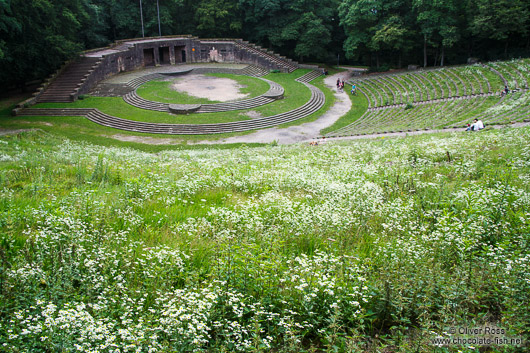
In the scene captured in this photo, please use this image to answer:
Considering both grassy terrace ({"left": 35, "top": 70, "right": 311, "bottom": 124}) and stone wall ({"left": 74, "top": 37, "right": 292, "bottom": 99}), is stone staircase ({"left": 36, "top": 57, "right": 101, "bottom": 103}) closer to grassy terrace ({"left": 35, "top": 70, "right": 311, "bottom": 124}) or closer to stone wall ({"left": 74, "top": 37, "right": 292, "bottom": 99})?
grassy terrace ({"left": 35, "top": 70, "right": 311, "bottom": 124})

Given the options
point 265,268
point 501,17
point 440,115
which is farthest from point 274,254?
point 501,17

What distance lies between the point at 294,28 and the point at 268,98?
17.5 meters

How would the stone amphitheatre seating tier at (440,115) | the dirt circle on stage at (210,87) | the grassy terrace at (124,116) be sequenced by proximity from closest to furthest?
the stone amphitheatre seating tier at (440,115) → the grassy terrace at (124,116) → the dirt circle on stage at (210,87)

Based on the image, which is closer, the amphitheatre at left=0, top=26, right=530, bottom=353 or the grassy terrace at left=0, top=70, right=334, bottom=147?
the amphitheatre at left=0, top=26, right=530, bottom=353

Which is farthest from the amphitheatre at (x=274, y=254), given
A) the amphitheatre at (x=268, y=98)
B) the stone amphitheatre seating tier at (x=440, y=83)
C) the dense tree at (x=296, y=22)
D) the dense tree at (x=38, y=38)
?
the dense tree at (x=296, y=22)

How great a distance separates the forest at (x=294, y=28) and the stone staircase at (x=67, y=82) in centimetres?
141

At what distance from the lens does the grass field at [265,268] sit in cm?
392

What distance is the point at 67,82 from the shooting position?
38.6m

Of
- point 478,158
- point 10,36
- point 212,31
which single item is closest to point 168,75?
point 212,31

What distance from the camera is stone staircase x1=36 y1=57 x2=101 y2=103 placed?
1438 inches

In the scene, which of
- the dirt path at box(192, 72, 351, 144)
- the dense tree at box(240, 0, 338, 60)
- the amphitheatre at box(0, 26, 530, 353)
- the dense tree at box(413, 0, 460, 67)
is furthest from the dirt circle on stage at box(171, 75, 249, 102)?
the amphitheatre at box(0, 26, 530, 353)

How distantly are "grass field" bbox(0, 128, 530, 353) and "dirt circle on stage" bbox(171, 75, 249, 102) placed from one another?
3040 cm

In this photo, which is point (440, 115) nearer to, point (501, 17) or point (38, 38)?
point (501, 17)

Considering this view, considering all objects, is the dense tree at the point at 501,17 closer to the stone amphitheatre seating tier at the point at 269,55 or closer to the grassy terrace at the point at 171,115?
the grassy terrace at the point at 171,115
